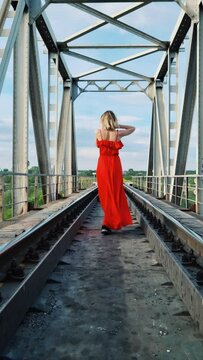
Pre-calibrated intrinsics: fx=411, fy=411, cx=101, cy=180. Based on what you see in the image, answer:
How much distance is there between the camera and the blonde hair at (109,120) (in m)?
5.72

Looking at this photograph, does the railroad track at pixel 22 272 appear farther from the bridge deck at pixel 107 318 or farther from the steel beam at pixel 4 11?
the steel beam at pixel 4 11

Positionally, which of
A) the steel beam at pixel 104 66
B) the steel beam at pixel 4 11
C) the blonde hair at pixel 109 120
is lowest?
the blonde hair at pixel 109 120

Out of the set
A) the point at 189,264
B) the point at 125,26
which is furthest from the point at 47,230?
the point at 125,26

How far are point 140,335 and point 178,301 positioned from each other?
24.5 inches

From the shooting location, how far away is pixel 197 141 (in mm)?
9359

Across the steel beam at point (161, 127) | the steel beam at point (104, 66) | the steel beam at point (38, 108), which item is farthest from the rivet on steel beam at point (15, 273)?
the steel beam at point (104, 66)

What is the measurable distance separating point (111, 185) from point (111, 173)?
0.57 ft

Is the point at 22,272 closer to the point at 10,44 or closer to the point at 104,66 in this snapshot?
the point at 10,44

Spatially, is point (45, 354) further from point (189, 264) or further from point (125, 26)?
point (125, 26)

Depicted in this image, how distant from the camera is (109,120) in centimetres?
572

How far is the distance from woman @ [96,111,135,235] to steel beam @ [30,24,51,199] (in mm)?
4676

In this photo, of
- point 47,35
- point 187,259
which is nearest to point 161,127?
point 47,35

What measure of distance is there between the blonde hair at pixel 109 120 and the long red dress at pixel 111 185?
8.3 inches

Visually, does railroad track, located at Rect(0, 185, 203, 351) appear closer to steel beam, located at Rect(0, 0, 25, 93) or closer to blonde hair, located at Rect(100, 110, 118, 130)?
blonde hair, located at Rect(100, 110, 118, 130)
